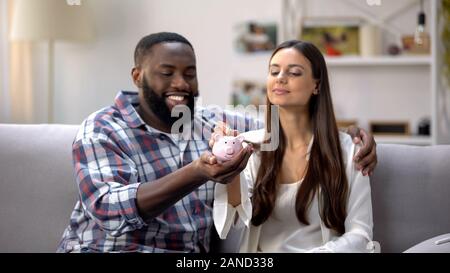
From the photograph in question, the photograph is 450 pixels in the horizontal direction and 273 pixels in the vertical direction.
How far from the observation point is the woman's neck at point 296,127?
83 centimetres

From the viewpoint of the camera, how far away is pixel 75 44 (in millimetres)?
855

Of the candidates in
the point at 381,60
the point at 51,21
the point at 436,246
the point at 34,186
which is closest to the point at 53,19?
the point at 51,21

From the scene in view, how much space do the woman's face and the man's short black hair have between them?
0.10 m

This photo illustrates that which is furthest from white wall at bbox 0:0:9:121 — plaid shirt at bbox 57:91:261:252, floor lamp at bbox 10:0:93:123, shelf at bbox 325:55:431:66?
shelf at bbox 325:55:431:66

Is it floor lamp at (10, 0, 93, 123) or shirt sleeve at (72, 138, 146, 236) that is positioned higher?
floor lamp at (10, 0, 93, 123)

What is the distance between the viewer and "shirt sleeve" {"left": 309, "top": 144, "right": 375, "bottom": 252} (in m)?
0.82

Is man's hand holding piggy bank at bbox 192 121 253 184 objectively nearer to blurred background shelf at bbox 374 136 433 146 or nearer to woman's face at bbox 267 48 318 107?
woman's face at bbox 267 48 318 107

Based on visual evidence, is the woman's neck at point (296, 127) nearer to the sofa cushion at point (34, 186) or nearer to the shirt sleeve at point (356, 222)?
the shirt sleeve at point (356, 222)

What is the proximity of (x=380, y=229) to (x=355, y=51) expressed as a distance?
119 centimetres

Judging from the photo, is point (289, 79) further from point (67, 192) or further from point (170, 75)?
point (67, 192)

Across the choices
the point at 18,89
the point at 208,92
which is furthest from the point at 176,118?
the point at 18,89

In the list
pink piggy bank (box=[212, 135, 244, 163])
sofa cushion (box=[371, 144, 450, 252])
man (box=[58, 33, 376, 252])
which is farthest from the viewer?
sofa cushion (box=[371, 144, 450, 252])

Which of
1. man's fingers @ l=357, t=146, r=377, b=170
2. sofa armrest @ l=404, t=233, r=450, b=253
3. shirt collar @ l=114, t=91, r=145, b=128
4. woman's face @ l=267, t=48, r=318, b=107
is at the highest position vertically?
woman's face @ l=267, t=48, r=318, b=107
